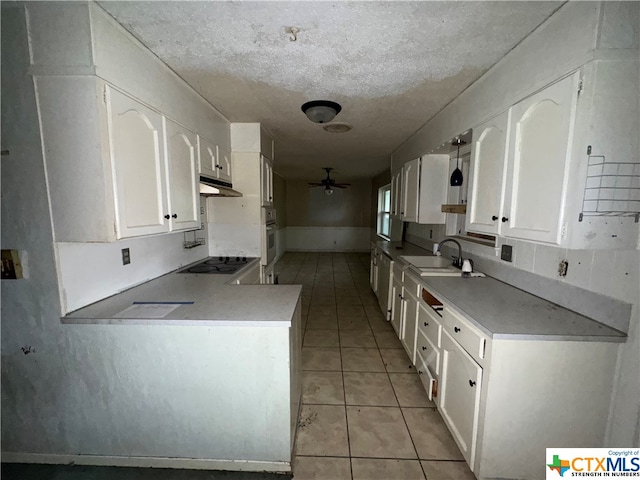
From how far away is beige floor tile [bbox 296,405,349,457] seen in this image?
→ 166 centimetres

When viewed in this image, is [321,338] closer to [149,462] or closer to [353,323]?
[353,323]

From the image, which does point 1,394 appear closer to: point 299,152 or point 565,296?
point 565,296

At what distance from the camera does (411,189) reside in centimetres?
329

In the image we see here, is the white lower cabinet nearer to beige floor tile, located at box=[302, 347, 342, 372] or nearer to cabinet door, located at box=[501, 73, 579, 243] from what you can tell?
beige floor tile, located at box=[302, 347, 342, 372]

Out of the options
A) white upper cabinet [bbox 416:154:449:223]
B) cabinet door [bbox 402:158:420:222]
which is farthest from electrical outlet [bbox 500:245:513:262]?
cabinet door [bbox 402:158:420:222]

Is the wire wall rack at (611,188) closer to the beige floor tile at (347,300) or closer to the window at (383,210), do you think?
the beige floor tile at (347,300)

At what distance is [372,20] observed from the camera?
1.29 m

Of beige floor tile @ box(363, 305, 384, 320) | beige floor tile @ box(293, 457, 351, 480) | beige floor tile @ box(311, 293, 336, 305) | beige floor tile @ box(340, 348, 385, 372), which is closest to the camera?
beige floor tile @ box(293, 457, 351, 480)

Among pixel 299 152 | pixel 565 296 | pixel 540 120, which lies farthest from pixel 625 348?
pixel 299 152

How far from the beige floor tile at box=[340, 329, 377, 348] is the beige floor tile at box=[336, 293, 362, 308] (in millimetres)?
876

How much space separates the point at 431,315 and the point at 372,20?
188cm

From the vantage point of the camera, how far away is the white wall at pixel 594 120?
1.08m

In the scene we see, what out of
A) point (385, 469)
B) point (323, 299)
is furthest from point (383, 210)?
point (385, 469)

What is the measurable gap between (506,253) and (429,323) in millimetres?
786
